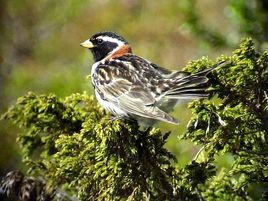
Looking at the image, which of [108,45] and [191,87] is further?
[108,45]

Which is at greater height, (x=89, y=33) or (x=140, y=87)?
(x=89, y=33)

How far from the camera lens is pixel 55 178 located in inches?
163

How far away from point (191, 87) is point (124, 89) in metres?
0.88

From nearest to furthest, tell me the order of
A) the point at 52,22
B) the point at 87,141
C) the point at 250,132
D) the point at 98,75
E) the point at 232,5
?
the point at 250,132, the point at 87,141, the point at 98,75, the point at 232,5, the point at 52,22

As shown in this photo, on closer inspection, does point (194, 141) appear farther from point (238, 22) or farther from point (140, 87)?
point (238, 22)

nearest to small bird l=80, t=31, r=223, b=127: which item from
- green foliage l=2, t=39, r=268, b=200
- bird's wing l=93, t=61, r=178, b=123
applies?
bird's wing l=93, t=61, r=178, b=123

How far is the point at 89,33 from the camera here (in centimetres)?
1339

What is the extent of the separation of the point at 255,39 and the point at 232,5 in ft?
1.44

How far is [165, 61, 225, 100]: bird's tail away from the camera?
3.54 m

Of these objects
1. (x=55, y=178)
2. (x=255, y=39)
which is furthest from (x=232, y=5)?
Answer: (x=55, y=178)

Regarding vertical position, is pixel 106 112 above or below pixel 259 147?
above

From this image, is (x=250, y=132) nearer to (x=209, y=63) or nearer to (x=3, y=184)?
(x=209, y=63)

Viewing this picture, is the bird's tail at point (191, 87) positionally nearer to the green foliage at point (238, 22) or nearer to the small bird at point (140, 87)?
the small bird at point (140, 87)

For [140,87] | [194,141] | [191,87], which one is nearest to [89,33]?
[140,87]
